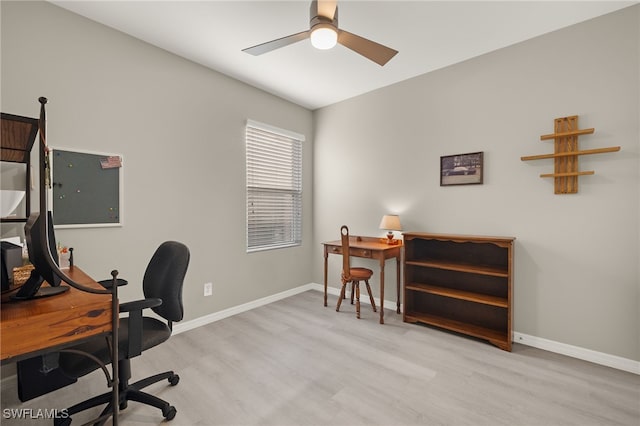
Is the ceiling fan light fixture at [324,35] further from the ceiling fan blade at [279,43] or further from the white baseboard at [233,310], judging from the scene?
the white baseboard at [233,310]

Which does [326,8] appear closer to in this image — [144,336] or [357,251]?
[144,336]

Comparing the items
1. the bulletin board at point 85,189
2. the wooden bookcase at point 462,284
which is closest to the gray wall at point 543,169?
the wooden bookcase at point 462,284

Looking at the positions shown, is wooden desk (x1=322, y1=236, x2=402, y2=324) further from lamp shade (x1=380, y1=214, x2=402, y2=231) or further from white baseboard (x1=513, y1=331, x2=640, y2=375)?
white baseboard (x1=513, y1=331, x2=640, y2=375)

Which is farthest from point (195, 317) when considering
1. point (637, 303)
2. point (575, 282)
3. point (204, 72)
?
point (637, 303)

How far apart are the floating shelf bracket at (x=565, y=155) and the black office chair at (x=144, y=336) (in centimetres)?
300

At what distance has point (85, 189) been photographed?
7.68 feet

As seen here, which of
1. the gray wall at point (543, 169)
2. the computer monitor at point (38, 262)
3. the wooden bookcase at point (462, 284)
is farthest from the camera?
the wooden bookcase at point (462, 284)

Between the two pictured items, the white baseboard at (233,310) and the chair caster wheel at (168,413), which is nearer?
the chair caster wheel at (168,413)

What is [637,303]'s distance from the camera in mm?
2209

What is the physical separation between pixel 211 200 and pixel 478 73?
306cm

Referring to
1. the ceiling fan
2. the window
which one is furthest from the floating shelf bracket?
the window

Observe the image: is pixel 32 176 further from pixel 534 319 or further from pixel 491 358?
pixel 534 319

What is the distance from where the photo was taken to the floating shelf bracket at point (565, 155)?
7.90 ft

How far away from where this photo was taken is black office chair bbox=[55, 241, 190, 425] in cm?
150
